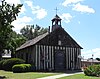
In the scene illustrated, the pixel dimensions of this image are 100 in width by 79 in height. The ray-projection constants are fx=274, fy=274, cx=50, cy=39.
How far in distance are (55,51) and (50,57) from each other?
4.05 ft

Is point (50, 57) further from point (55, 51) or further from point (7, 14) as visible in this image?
point (7, 14)

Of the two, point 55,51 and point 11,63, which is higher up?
point 55,51

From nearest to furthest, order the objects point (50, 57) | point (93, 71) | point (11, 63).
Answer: point (93, 71) → point (11, 63) → point (50, 57)

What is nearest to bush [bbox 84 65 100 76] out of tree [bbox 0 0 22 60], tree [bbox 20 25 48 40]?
tree [bbox 0 0 22 60]

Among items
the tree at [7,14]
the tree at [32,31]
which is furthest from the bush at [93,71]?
the tree at [32,31]

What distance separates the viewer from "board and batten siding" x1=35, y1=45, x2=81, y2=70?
131 ft

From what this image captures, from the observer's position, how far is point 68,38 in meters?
42.1

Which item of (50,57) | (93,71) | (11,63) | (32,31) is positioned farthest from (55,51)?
(32,31)

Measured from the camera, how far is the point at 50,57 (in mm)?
40750

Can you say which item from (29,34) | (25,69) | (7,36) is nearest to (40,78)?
(7,36)

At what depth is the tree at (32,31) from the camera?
8544cm

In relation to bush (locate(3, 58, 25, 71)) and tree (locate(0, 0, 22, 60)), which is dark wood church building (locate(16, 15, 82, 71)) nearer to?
bush (locate(3, 58, 25, 71))

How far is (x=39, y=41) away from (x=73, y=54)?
19.6 feet

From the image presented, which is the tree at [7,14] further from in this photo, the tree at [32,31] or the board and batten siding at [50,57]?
the tree at [32,31]
